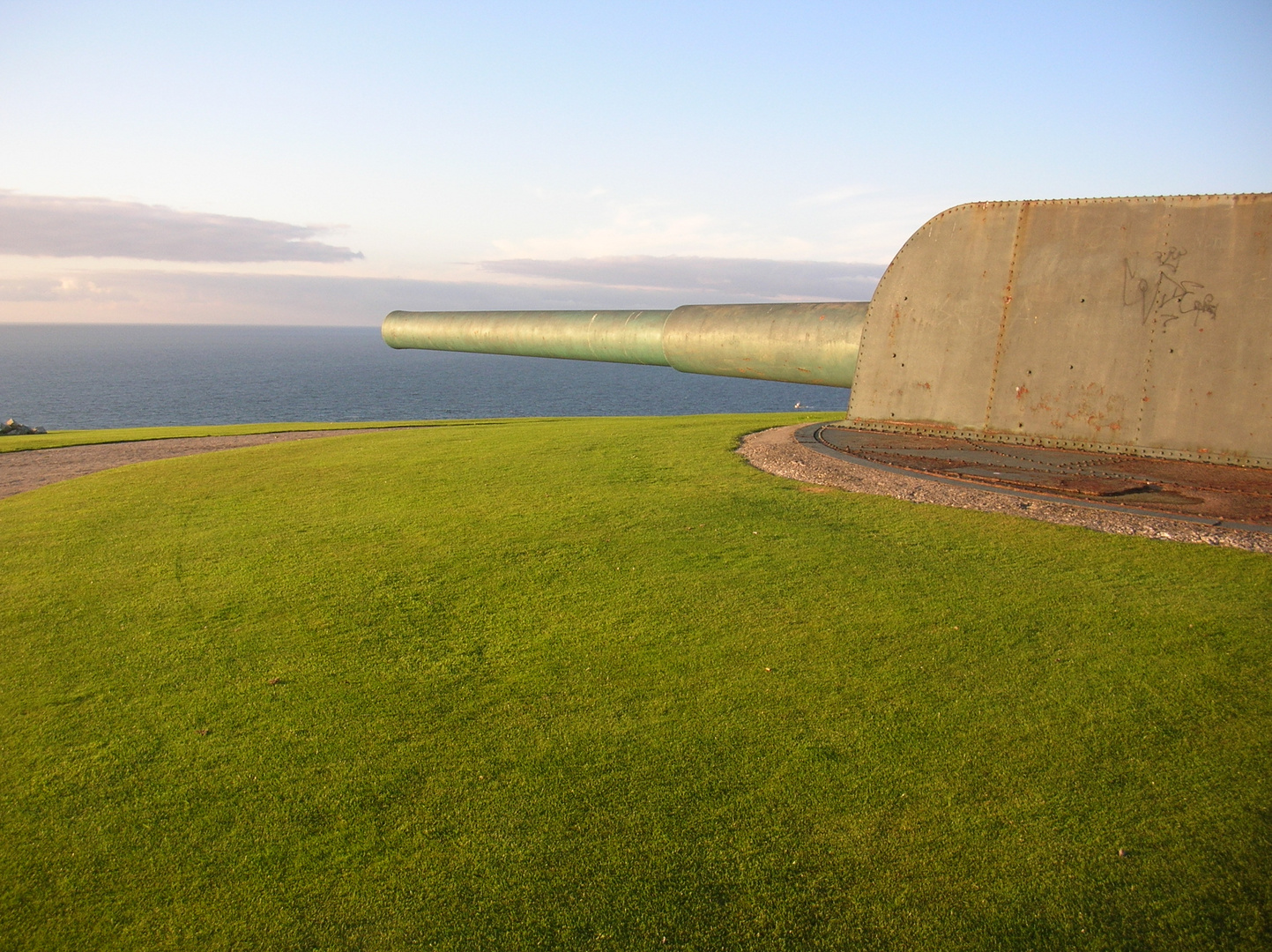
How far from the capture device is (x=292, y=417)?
54812mm

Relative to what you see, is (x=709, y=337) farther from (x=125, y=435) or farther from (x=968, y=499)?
(x=125, y=435)

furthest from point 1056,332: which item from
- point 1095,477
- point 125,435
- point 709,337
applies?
point 125,435

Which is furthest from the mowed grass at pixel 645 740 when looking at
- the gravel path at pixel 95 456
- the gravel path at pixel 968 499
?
the gravel path at pixel 95 456

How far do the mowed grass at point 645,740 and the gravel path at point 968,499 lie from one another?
0.19 meters

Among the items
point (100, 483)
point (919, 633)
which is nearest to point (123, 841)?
point (919, 633)

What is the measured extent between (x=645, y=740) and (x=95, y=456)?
39.9 ft

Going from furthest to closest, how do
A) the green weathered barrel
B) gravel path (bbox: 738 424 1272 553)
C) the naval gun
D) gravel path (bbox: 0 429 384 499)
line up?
gravel path (bbox: 0 429 384 499) < the green weathered barrel < the naval gun < gravel path (bbox: 738 424 1272 553)

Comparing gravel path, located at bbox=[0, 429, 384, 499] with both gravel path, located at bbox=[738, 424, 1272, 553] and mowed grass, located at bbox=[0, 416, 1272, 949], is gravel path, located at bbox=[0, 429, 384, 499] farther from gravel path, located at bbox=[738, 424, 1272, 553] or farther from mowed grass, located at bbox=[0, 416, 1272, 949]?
gravel path, located at bbox=[738, 424, 1272, 553]

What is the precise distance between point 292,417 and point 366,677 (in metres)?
55.1

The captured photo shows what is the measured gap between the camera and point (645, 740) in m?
3.20

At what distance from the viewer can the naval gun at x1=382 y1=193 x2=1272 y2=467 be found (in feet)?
18.3

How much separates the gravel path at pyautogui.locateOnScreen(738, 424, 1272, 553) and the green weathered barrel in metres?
0.74

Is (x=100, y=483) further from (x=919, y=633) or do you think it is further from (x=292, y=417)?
(x=292, y=417)

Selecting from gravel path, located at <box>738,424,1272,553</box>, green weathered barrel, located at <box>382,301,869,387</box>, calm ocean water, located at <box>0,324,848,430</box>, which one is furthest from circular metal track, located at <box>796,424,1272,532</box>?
calm ocean water, located at <box>0,324,848,430</box>
